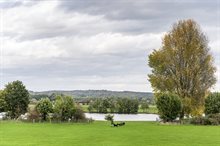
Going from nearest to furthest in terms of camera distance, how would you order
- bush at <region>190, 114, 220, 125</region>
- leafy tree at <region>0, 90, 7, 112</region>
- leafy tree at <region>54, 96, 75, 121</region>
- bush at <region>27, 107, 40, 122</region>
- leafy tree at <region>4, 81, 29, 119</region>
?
bush at <region>190, 114, 220, 125</region>
leafy tree at <region>54, 96, 75, 121</region>
bush at <region>27, 107, 40, 122</region>
leafy tree at <region>0, 90, 7, 112</region>
leafy tree at <region>4, 81, 29, 119</region>

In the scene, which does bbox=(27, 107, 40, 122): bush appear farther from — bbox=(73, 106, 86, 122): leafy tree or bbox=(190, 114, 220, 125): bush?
bbox=(190, 114, 220, 125): bush

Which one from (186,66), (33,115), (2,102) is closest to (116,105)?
(2,102)

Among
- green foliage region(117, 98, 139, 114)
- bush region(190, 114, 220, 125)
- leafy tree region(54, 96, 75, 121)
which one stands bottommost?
bush region(190, 114, 220, 125)

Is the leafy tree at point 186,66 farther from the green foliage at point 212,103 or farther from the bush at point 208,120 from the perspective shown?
the bush at point 208,120

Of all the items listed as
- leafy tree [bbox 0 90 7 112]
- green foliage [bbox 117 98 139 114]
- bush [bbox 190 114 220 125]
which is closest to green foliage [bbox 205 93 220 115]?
bush [bbox 190 114 220 125]

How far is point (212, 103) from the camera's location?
80.3m

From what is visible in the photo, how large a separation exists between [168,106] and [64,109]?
21.1 m

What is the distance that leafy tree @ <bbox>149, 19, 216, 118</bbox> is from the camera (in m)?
80.2

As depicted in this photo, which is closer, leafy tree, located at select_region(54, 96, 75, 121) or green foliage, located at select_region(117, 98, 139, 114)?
leafy tree, located at select_region(54, 96, 75, 121)

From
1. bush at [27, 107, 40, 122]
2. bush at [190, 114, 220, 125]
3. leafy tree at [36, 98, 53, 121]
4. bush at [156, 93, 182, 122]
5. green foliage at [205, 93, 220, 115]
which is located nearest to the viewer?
bush at [190, 114, 220, 125]

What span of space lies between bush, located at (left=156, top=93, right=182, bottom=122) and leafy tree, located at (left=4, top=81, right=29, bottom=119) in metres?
34.5

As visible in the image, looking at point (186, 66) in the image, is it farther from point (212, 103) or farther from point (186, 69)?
point (212, 103)

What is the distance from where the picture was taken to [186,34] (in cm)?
8162

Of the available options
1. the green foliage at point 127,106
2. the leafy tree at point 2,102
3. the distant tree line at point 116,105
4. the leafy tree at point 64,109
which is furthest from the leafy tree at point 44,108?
the green foliage at point 127,106
